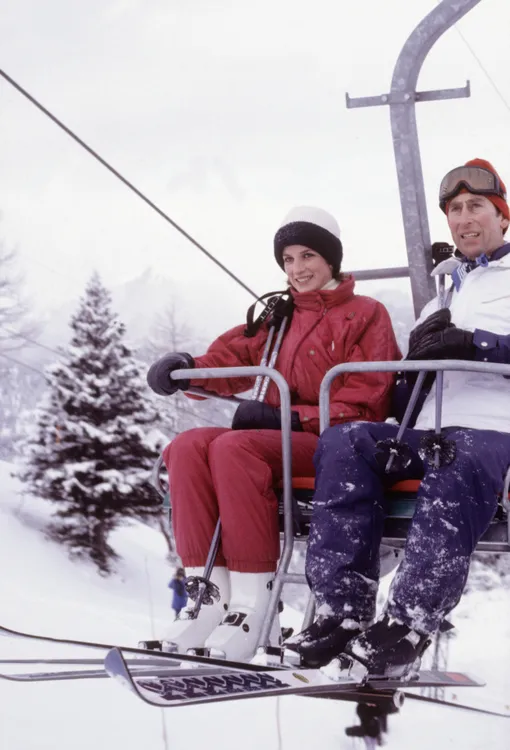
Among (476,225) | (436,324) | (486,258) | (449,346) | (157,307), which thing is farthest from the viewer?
(157,307)

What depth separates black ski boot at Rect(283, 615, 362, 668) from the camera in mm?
2324

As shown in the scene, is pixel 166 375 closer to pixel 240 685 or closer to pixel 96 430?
pixel 240 685

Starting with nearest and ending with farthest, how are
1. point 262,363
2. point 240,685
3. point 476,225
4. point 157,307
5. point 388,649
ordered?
point 240,685, point 388,649, point 476,225, point 262,363, point 157,307

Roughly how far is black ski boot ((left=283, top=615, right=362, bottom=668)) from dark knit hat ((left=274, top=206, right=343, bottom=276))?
1.35 metres

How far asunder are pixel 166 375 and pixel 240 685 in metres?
1.12

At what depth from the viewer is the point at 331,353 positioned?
10.3 feet

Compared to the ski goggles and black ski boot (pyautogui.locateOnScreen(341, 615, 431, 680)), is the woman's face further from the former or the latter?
black ski boot (pyautogui.locateOnScreen(341, 615, 431, 680))

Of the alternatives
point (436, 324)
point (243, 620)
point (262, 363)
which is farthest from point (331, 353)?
point (243, 620)

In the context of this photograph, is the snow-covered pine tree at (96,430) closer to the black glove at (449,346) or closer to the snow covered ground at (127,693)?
the snow covered ground at (127,693)

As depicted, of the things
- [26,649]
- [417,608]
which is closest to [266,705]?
[26,649]

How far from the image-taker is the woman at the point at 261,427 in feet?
8.79

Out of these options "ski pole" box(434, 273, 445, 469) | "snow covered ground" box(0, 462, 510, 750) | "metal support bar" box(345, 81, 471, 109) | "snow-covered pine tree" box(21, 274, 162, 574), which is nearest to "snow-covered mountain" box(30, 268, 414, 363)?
"snow covered ground" box(0, 462, 510, 750)

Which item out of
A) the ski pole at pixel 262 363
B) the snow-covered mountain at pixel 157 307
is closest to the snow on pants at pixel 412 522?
the ski pole at pixel 262 363

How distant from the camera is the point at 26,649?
11453 millimetres
